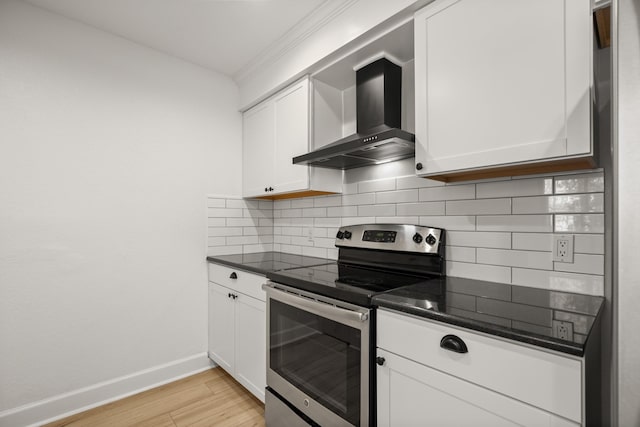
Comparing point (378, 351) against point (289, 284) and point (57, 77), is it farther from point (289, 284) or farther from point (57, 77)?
point (57, 77)

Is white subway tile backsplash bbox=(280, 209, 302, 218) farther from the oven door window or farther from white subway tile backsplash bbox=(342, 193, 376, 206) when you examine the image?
the oven door window

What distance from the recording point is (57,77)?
1959 millimetres

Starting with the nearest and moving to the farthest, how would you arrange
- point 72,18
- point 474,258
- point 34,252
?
point 474,258, point 34,252, point 72,18

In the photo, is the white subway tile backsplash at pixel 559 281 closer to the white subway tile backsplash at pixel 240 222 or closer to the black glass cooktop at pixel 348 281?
the black glass cooktop at pixel 348 281

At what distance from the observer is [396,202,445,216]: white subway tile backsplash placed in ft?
5.53

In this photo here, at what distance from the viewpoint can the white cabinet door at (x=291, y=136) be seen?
2109 mm

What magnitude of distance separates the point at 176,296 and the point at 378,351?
6.10 ft

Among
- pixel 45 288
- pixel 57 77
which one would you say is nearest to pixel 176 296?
pixel 45 288

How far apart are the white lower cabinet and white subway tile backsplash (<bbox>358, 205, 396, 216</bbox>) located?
0.81 m

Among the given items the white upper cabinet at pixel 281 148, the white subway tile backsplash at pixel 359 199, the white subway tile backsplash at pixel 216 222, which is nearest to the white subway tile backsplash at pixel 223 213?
the white subway tile backsplash at pixel 216 222

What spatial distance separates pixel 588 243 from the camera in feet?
3.98

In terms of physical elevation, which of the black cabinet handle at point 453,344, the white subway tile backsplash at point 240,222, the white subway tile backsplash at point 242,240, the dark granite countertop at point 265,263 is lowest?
the black cabinet handle at point 453,344

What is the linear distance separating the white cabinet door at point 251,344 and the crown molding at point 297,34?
1.77 metres

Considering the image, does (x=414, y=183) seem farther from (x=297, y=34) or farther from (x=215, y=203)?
(x=215, y=203)
